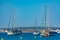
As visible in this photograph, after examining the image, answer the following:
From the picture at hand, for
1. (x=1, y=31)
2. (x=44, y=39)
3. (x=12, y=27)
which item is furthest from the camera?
(x=1, y=31)

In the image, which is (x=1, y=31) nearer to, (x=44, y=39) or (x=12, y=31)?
(x=12, y=31)

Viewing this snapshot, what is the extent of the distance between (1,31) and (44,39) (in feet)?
175

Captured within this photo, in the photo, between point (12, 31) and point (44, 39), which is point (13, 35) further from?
point (44, 39)

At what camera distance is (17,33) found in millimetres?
50531

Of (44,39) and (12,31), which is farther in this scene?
(12,31)

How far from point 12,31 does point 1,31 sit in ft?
130

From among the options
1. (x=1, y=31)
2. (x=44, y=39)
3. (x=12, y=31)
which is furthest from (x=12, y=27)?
(x=1, y=31)

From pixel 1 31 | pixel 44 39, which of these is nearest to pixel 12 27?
pixel 44 39

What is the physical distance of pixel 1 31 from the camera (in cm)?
8856

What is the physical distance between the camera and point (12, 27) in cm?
4769

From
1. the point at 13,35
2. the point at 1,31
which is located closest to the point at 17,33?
the point at 13,35

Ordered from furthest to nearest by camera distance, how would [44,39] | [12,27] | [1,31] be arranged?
[1,31] → [12,27] → [44,39]

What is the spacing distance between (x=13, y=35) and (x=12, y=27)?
8.53ft

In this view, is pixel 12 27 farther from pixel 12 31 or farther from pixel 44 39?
pixel 44 39
